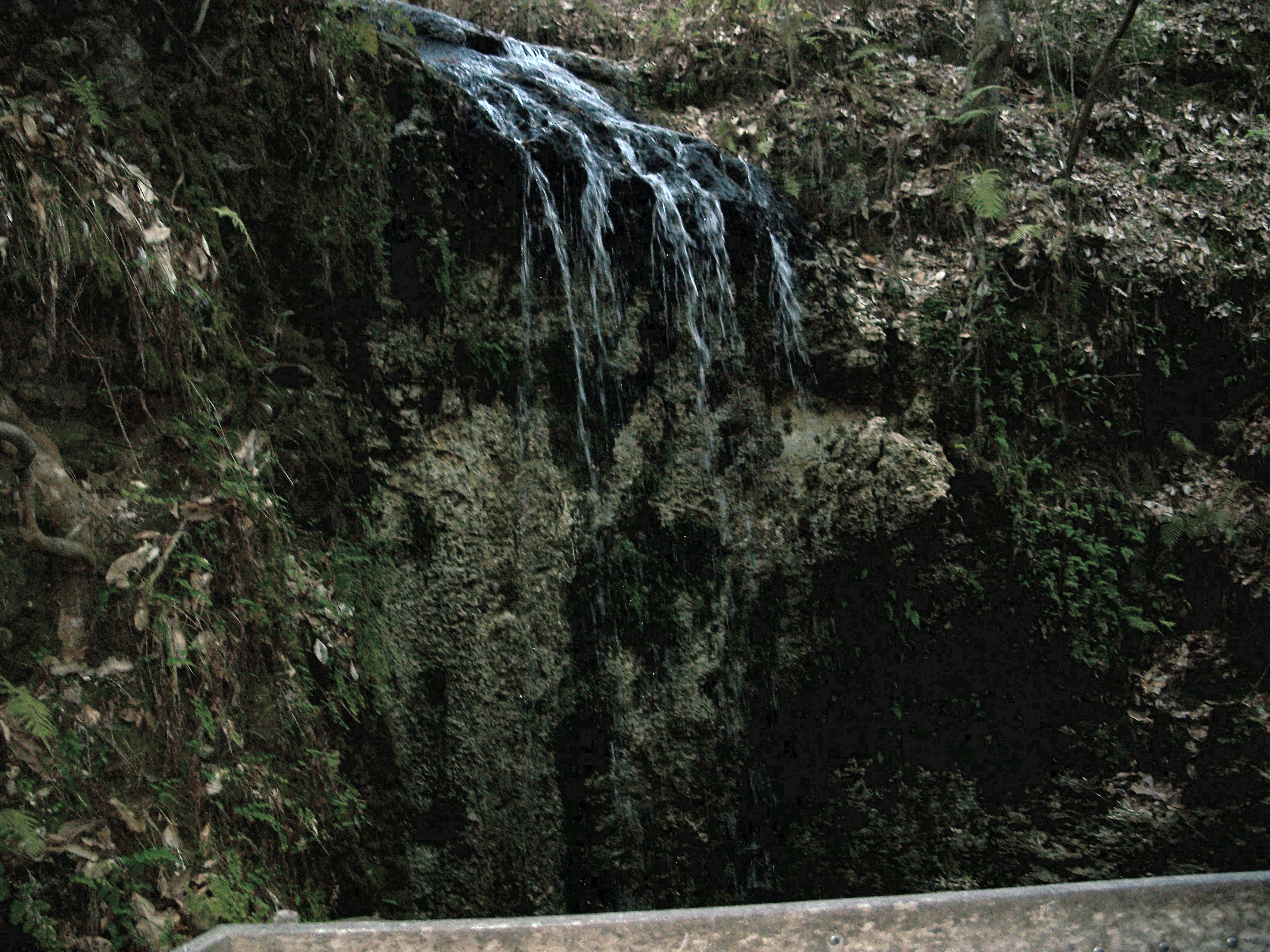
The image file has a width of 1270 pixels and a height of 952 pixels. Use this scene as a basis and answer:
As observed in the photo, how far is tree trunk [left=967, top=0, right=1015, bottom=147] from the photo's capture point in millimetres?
6051

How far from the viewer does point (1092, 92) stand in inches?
221

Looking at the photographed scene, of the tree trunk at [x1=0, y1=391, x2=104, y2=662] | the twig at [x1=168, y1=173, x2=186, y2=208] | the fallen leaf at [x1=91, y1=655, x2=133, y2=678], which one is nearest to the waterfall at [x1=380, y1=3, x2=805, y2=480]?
the twig at [x1=168, y1=173, x2=186, y2=208]

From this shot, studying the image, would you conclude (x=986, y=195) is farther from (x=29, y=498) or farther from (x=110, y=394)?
(x=29, y=498)

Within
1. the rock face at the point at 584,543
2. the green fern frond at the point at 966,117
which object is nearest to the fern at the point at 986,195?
the green fern frond at the point at 966,117

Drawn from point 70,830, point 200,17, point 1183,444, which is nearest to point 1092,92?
point 1183,444

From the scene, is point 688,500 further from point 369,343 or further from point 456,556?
point 369,343

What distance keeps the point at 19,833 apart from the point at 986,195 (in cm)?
606

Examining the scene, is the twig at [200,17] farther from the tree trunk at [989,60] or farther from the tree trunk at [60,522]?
the tree trunk at [989,60]

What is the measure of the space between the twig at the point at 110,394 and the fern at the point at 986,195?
5261mm

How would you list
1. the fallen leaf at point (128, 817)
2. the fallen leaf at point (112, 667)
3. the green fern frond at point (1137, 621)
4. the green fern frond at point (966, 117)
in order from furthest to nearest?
the green fern frond at point (966, 117) → the green fern frond at point (1137, 621) → the fallen leaf at point (112, 667) → the fallen leaf at point (128, 817)

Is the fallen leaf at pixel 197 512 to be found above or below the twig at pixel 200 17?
below

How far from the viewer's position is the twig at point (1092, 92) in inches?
213

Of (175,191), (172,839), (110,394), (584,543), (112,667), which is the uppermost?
(175,191)

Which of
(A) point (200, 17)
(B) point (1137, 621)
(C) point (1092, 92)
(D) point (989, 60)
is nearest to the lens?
(A) point (200, 17)
